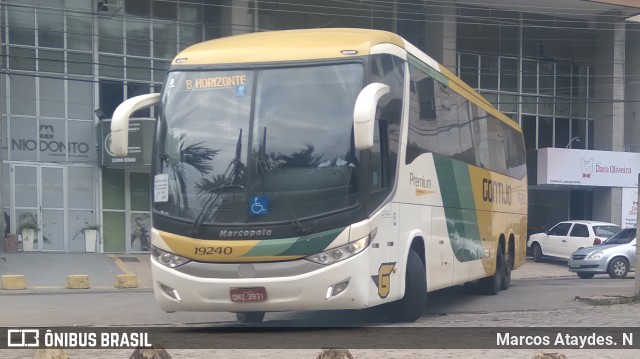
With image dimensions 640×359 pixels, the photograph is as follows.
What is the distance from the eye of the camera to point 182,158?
1077 centimetres

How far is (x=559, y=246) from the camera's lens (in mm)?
32594

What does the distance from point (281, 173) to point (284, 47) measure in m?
1.73

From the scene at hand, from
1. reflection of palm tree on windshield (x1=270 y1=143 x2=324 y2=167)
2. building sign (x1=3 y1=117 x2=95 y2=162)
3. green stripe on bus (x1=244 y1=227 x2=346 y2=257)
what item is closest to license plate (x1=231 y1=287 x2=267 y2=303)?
green stripe on bus (x1=244 y1=227 x2=346 y2=257)

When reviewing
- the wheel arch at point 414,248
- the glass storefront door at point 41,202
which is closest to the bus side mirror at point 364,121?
the wheel arch at point 414,248

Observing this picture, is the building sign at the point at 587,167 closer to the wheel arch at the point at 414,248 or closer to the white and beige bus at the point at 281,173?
the wheel arch at the point at 414,248

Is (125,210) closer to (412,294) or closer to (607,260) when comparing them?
(607,260)

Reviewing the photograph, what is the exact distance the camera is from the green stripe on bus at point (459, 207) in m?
14.2

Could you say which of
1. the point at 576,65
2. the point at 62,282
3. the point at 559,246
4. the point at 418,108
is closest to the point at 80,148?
the point at 62,282

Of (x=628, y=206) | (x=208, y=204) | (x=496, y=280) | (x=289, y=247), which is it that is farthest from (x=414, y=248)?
(x=628, y=206)

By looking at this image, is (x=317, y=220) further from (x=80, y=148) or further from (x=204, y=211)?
(x=80, y=148)

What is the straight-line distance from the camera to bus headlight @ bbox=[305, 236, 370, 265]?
10.3 meters

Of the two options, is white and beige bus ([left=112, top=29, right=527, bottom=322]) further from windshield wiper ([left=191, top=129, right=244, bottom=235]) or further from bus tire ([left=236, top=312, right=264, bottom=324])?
bus tire ([left=236, top=312, right=264, bottom=324])

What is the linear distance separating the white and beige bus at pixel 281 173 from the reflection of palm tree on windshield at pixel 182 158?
0.05ft

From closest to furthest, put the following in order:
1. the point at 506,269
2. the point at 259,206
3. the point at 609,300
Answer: the point at 259,206 → the point at 609,300 → the point at 506,269
